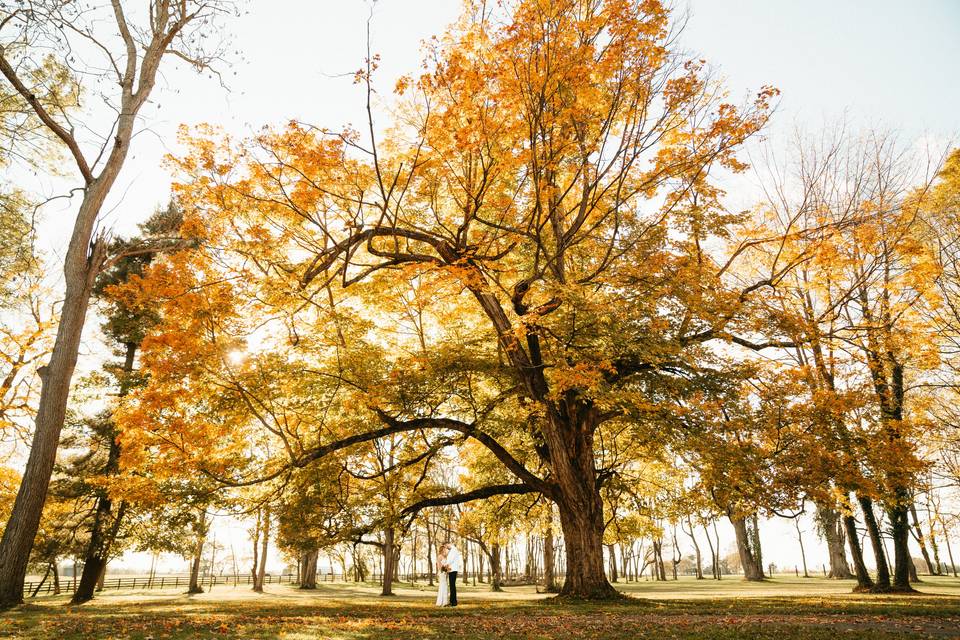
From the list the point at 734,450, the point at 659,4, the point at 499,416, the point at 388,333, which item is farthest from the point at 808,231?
the point at 388,333

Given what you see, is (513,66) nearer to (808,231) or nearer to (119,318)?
(808,231)

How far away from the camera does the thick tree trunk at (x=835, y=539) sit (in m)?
32.1

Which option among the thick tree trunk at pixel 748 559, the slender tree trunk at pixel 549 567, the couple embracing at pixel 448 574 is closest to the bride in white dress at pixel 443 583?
the couple embracing at pixel 448 574

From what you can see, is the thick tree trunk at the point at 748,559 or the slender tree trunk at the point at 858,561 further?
the thick tree trunk at the point at 748,559

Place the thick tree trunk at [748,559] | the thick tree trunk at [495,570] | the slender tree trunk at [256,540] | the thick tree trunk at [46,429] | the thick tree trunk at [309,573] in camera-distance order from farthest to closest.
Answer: the thick tree trunk at [748,559], the thick tree trunk at [309,573], the thick tree trunk at [495,570], the slender tree trunk at [256,540], the thick tree trunk at [46,429]

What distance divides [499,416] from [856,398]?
8380mm

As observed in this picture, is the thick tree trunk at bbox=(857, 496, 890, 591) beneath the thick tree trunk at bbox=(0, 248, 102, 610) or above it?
beneath

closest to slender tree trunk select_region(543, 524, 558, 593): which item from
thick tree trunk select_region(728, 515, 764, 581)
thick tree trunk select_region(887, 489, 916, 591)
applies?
thick tree trunk select_region(887, 489, 916, 591)

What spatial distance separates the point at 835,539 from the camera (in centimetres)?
3312

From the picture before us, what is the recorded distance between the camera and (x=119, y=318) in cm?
1820

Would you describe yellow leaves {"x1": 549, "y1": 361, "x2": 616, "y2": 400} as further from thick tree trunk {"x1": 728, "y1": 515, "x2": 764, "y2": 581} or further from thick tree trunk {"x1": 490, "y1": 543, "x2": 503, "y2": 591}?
thick tree trunk {"x1": 728, "y1": 515, "x2": 764, "y2": 581}

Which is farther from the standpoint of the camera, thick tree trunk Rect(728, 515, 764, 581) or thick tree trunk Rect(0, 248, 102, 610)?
thick tree trunk Rect(728, 515, 764, 581)

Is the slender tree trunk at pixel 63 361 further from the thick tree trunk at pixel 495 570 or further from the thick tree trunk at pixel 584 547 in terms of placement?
the thick tree trunk at pixel 495 570

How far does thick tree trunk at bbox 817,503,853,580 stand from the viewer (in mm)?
32094
